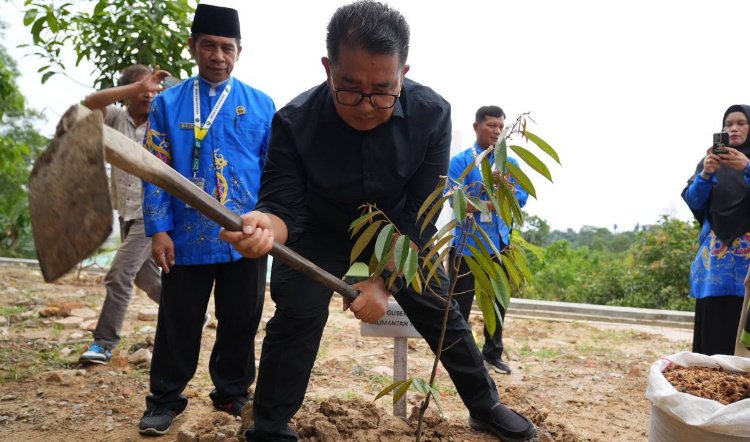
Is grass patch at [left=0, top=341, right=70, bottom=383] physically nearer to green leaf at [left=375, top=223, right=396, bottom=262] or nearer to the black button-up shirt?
the black button-up shirt

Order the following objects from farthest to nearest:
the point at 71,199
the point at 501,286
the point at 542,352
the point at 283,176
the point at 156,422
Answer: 1. the point at 542,352
2. the point at 156,422
3. the point at 283,176
4. the point at 501,286
5. the point at 71,199

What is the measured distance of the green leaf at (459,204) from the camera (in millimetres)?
1873

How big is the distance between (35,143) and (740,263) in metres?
19.1

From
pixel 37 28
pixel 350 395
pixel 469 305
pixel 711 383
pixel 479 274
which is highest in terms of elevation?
pixel 37 28

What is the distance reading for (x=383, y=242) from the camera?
1.99 meters

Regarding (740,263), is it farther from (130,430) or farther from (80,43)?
(80,43)

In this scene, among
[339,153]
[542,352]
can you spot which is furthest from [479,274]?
[542,352]

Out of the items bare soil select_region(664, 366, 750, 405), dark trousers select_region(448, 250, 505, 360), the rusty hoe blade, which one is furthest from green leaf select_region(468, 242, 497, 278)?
dark trousers select_region(448, 250, 505, 360)

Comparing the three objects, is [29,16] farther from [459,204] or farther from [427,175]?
[459,204]

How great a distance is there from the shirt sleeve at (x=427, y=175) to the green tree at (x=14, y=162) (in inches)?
192

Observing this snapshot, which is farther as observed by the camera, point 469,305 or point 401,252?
point 469,305

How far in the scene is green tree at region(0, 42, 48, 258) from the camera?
20.3 feet

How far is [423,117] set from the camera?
2.50 m

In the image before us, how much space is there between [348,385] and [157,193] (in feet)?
5.80
